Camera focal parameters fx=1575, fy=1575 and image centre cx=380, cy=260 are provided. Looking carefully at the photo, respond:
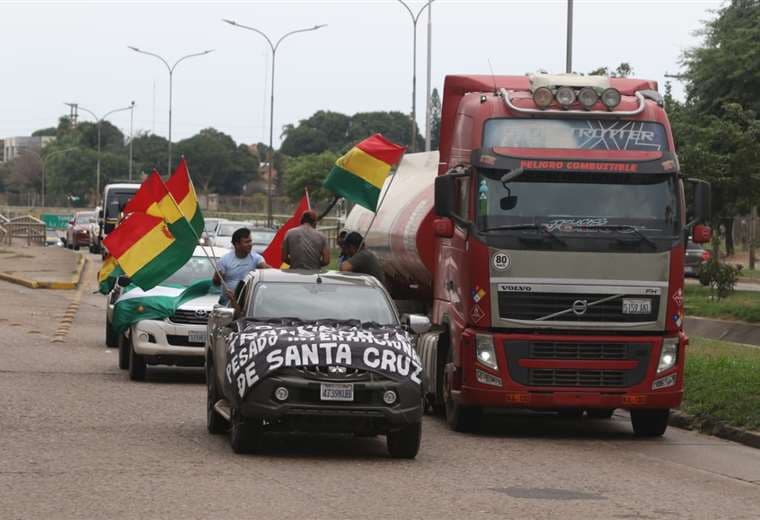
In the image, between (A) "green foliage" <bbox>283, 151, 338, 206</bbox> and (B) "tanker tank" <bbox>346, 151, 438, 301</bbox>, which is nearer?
(B) "tanker tank" <bbox>346, 151, 438, 301</bbox>

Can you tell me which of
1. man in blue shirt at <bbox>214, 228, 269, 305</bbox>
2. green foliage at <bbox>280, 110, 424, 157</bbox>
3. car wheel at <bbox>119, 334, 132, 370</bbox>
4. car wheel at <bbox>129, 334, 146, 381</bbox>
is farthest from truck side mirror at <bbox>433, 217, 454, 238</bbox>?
green foliage at <bbox>280, 110, 424, 157</bbox>

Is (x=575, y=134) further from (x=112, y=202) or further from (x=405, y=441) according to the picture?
(x=112, y=202)

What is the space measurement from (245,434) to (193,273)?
8.64 metres

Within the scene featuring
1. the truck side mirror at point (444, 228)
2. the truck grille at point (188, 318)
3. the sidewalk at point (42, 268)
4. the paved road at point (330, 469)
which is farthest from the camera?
the sidewalk at point (42, 268)

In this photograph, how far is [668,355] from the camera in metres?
15.5

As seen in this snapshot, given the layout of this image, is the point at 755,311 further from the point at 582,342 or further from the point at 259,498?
the point at 259,498

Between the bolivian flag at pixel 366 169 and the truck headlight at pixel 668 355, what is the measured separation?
20.4 ft

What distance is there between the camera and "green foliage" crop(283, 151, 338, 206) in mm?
87938

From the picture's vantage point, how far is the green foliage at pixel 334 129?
5709 inches

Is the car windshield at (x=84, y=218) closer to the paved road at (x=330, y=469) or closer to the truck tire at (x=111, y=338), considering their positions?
the truck tire at (x=111, y=338)

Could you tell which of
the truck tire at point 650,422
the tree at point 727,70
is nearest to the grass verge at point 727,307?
the tree at point 727,70

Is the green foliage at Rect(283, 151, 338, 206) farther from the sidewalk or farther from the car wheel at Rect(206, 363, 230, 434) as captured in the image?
the car wheel at Rect(206, 363, 230, 434)

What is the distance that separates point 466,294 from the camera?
15.5 m

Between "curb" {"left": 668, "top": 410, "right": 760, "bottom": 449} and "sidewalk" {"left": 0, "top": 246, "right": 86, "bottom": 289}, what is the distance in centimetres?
2599
